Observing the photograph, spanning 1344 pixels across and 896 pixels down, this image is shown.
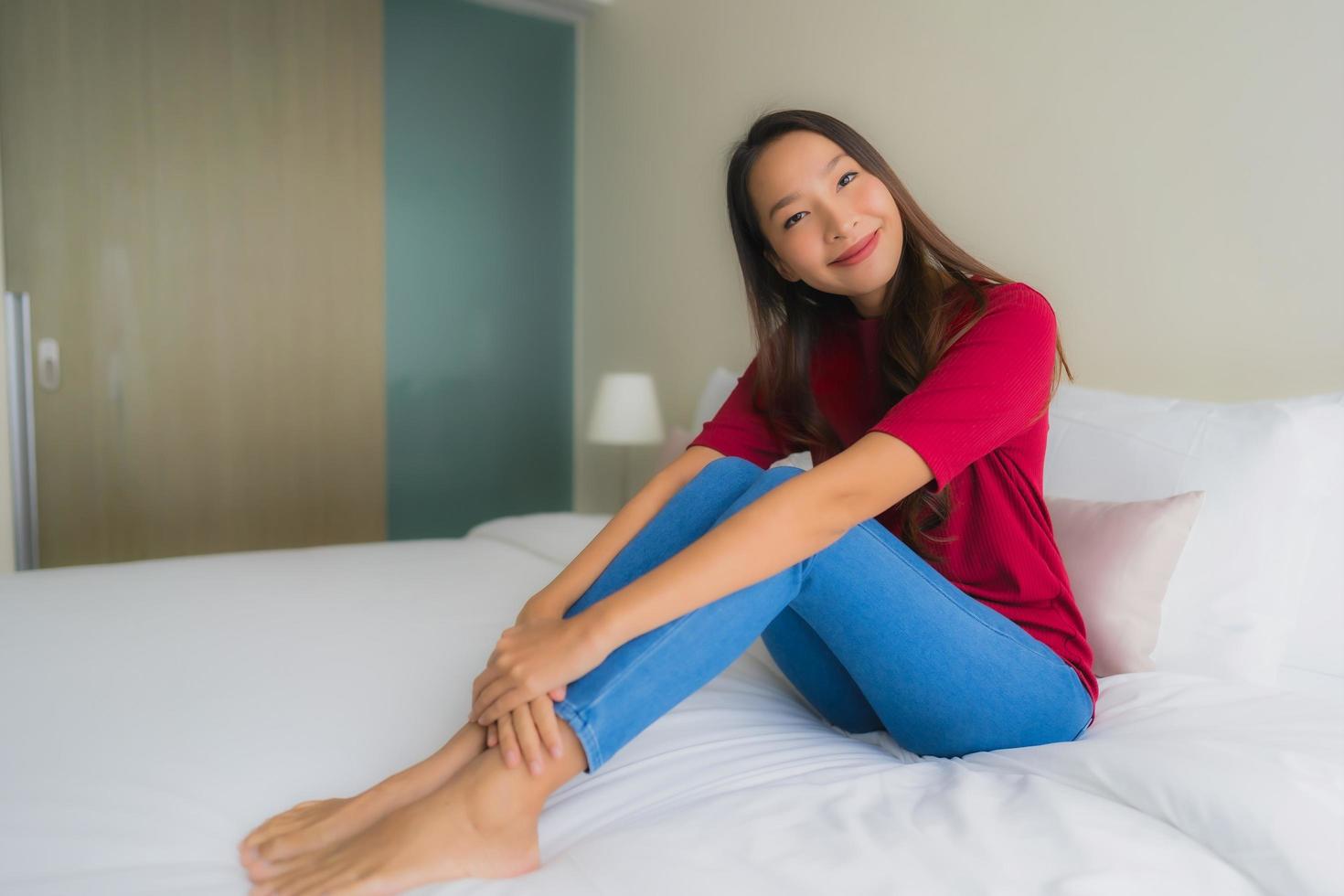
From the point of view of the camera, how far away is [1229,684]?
1166mm

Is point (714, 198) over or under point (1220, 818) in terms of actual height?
over

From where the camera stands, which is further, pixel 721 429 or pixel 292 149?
pixel 292 149

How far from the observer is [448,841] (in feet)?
2.71

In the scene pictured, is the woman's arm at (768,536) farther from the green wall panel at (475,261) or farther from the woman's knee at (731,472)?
the green wall panel at (475,261)

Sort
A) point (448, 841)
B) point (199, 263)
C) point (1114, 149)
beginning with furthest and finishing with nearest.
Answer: point (199, 263), point (1114, 149), point (448, 841)

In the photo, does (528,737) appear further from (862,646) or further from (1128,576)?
(1128,576)

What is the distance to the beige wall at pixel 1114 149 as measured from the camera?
5.15 feet

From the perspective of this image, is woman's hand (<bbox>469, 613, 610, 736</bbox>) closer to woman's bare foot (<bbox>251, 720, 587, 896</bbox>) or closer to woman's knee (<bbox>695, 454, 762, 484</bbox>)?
woman's bare foot (<bbox>251, 720, 587, 896</bbox>)

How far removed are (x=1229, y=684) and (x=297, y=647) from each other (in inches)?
50.5

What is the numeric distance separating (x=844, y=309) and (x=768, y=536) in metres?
0.61

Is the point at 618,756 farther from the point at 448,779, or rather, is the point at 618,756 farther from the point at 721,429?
the point at 721,429

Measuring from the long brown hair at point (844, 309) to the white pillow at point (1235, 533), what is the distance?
0.24 meters

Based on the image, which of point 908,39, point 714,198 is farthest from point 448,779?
point 714,198

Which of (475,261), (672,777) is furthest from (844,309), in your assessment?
(475,261)
